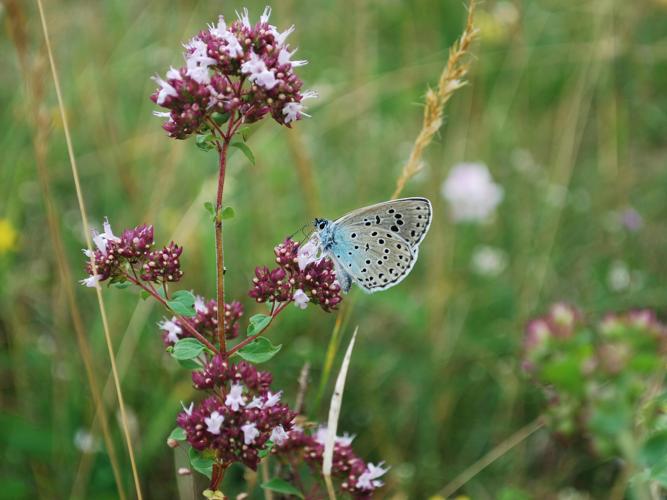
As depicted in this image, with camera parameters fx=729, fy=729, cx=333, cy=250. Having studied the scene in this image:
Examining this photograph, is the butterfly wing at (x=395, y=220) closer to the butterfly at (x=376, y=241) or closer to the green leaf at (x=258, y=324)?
the butterfly at (x=376, y=241)

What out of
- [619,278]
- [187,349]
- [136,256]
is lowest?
[187,349]

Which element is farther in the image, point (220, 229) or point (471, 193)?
Result: point (471, 193)

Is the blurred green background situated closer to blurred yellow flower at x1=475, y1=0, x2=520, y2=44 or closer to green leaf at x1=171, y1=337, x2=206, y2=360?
blurred yellow flower at x1=475, y1=0, x2=520, y2=44

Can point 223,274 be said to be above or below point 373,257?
below

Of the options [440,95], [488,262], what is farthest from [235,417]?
[488,262]

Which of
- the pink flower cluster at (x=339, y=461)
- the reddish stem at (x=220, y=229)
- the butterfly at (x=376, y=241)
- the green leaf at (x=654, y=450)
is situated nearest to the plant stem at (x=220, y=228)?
the reddish stem at (x=220, y=229)

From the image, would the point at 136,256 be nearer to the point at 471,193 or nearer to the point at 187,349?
the point at 187,349
